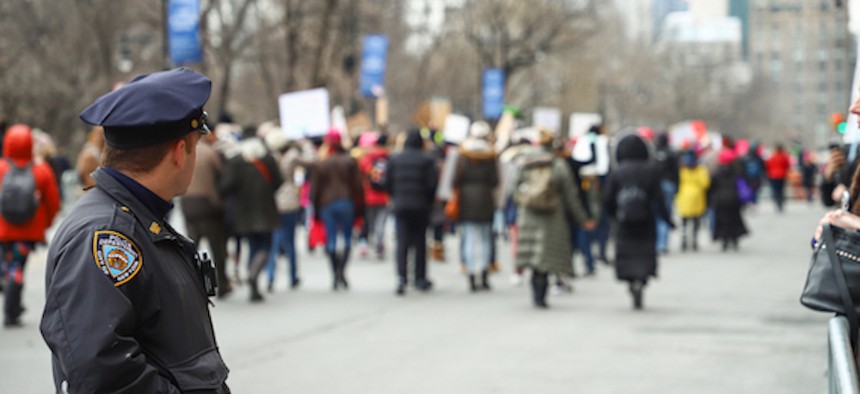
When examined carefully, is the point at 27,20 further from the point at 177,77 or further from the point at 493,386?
the point at 177,77

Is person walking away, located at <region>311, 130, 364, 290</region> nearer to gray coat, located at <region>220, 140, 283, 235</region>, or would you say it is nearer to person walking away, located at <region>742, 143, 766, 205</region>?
gray coat, located at <region>220, 140, 283, 235</region>

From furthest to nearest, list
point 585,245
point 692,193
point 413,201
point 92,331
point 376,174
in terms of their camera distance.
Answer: point 692,193 < point 376,174 < point 585,245 < point 413,201 < point 92,331

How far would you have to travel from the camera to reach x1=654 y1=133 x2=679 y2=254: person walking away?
2044 cm

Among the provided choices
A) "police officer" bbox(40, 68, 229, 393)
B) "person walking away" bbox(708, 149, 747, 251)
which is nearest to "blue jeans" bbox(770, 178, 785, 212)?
"person walking away" bbox(708, 149, 747, 251)

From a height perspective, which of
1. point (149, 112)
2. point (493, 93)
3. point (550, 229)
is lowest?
point (550, 229)

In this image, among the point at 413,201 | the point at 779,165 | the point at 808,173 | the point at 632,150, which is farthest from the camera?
the point at 808,173

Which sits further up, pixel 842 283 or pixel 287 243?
pixel 842 283

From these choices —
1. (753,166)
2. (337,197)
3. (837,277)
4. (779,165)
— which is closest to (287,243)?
(337,197)

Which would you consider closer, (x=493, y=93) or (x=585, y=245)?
(x=585, y=245)

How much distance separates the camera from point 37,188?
11.2 meters

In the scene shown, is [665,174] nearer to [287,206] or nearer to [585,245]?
[585,245]

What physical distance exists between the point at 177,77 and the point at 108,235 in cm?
45

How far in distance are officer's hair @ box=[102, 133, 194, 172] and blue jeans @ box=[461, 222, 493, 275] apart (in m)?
11.3

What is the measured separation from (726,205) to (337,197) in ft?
29.6
